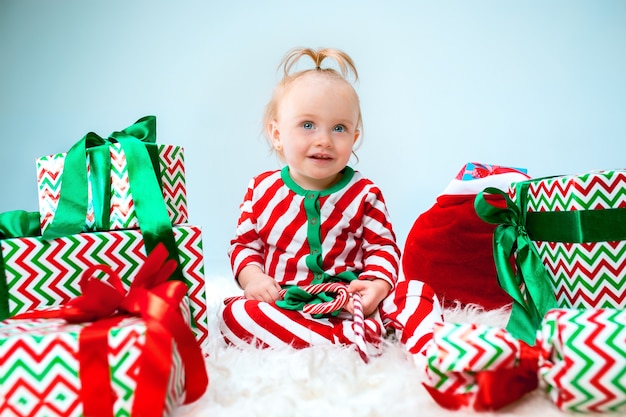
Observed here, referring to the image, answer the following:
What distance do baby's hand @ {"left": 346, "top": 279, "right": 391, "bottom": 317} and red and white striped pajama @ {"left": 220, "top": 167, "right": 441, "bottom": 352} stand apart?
0.05 feet

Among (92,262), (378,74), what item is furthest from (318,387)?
(378,74)

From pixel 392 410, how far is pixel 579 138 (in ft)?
6.18

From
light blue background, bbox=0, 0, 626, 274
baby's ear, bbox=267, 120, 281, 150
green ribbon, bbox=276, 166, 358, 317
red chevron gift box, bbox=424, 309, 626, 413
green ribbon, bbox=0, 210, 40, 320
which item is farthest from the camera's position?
light blue background, bbox=0, 0, 626, 274

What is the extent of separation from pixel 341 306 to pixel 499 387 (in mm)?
410

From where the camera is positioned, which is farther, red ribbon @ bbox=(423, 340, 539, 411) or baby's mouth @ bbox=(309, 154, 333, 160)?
baby's mouth @ bbox=(309, 154, 333, 160)

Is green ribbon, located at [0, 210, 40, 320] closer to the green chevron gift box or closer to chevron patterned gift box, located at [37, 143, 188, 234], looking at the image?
chevron patterned gift box, located at [37, 143, 188, 234]

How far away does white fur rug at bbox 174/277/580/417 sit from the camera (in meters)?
0.80

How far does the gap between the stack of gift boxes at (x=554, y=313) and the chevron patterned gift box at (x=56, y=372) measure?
0.39 m

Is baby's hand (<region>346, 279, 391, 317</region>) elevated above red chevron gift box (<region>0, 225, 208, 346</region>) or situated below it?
below

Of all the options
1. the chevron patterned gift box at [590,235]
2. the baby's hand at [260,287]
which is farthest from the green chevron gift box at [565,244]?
the baby's hand at [260,287]

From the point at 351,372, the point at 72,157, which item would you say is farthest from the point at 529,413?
the point at 72,157

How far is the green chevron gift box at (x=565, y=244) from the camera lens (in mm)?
1000

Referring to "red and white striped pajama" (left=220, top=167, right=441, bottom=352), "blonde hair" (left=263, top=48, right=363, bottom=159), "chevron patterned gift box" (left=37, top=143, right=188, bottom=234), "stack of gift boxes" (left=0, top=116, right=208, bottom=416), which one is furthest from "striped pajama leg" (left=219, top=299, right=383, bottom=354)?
"blonde hair" (left=263, top=48, right=363, bottom=159)

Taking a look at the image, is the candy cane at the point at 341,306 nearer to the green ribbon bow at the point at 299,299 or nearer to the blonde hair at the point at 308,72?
the green ribbon bow at the point at 299,299
